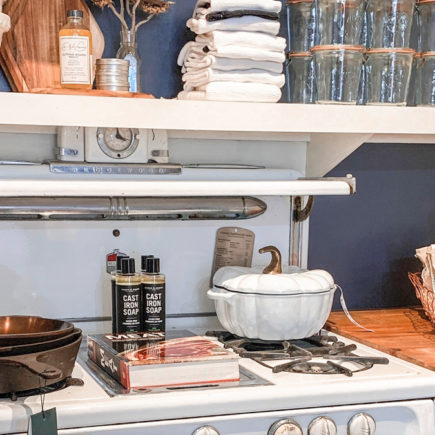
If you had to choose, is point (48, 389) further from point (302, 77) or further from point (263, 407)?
point (302, 77)

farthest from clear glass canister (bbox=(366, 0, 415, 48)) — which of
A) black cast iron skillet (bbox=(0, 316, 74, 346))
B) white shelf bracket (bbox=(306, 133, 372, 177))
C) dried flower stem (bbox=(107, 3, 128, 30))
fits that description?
black cast iron skillet (bbox=(0, 316, 74, 346))

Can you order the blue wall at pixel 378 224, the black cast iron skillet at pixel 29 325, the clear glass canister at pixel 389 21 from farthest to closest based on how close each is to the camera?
the blue wall at pixel 378 224, the clear glass canister at pixel 389 21, the black cast iron skillet at pixel 29 325

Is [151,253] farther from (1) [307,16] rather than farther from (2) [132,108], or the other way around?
(1) [307,16]

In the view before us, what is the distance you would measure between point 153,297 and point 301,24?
828mm

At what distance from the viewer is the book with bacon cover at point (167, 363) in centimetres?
175

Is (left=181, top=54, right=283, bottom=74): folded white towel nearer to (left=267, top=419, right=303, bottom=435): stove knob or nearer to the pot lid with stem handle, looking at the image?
the pot lid with stem handle

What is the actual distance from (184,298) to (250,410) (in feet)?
2.13

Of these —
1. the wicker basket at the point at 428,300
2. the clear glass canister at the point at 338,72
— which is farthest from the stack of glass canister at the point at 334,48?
the wicker basket at the point at 428,300

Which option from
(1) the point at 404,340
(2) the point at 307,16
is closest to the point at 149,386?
(1) the point at 404,340

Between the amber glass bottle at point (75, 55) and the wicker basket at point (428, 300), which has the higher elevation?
the amber glass bottle at point (75, 55)

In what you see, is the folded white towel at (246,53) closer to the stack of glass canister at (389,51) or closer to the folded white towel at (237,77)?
the folded white towel at (237,77)

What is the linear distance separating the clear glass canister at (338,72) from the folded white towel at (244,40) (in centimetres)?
13

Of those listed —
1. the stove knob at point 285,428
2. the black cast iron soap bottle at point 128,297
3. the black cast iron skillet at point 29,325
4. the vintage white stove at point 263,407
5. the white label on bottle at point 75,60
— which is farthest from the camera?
the black cast iron soap bottle at point 128,297

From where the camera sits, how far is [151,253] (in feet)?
7.60
